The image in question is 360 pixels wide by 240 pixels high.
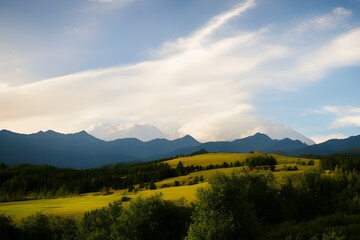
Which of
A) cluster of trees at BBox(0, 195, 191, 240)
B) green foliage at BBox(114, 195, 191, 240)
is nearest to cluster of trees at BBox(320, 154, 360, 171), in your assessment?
green foliage at BBox(114, 195, 191, 240)

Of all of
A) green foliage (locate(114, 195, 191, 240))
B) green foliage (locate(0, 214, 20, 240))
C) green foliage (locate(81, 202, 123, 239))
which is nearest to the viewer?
green foliage (locate(114, 195, 191, 240))

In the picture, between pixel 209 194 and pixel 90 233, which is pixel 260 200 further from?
pixel 90 233

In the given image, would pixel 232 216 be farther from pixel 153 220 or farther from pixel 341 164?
pixel 341 164

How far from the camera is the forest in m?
67.1

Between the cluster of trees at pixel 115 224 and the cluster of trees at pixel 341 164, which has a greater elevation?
the cluster of trees at pixel 341 164

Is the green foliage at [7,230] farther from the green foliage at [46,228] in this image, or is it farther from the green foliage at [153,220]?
the green foliage at [153,220]

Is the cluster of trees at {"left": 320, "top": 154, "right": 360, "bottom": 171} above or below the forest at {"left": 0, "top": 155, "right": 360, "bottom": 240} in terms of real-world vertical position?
above

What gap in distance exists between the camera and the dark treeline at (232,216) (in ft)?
220

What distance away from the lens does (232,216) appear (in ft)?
217

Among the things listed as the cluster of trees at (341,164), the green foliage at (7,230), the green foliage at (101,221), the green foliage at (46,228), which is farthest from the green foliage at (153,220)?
the cluster of trees at (341,164)

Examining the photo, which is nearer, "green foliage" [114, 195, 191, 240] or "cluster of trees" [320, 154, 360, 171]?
"green foliage" [114, 195, 191, 240]

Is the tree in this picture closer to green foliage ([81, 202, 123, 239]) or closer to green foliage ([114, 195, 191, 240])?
green foliage ([114, 195, 191, 240])

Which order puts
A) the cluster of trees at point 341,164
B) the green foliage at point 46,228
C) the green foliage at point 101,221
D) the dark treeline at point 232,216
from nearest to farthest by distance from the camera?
1. the dark treeline at point 232,216
2. the green foliage at point 101,221
3. the green foliage at point 46,228
4. the cluster of trees at point 341,164

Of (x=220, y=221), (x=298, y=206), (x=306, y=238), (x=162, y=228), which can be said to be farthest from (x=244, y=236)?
(x=298, y=206)
